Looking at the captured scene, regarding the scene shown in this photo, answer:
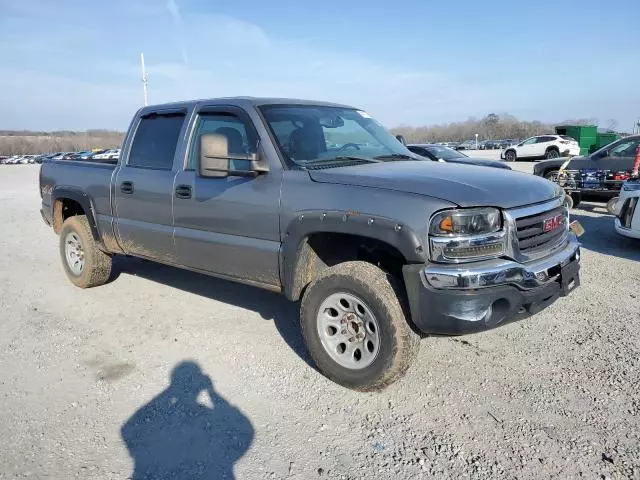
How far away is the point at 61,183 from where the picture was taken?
5.80 m

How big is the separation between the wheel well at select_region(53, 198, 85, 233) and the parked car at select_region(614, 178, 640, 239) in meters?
7.19

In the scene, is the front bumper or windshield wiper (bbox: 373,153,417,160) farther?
windshield wiper (bbox: 373,153,417,160)

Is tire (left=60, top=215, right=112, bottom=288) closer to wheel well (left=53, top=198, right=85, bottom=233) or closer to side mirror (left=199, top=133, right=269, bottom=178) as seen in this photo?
wheel well (left=53, top=198, right=85, bottom=233)

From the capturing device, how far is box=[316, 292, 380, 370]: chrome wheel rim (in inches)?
130

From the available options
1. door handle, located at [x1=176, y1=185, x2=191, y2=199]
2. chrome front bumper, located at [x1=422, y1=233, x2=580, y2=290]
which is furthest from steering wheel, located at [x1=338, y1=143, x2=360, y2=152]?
chrome front bumper, located at [x1=422, y1=233, x2=580, y2=290]

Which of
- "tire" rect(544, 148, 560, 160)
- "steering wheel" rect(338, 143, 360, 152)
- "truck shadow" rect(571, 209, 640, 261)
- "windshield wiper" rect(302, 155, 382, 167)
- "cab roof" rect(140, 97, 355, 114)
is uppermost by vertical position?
"cab roof" rect(140, 97, 355, 114)

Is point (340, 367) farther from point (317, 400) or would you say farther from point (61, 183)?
point (61, 183)

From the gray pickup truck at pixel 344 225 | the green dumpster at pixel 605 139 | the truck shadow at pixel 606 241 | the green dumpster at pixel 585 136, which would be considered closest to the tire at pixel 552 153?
the green dumpster at pixel 585 136

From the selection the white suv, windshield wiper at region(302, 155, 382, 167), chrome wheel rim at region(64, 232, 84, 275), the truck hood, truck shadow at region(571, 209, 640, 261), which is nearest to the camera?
the truck hood

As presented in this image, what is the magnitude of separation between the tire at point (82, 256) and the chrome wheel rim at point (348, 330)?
332cm

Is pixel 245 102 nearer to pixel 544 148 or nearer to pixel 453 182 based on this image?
pixel 453 182

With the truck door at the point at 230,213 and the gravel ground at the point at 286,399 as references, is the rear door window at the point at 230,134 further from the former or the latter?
the gravel ground at the point at 286,399

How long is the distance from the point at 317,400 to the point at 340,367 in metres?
0.27

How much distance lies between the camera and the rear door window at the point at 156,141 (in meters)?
4.63
